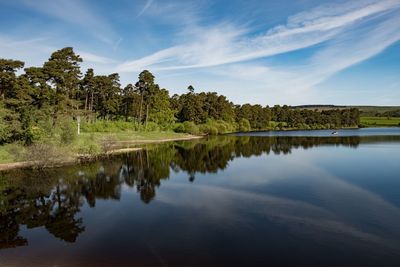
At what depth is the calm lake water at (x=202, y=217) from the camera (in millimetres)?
12805

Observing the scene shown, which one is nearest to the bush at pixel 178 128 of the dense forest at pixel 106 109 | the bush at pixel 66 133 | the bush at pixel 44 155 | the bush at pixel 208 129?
the dense forest at pixel 106 109

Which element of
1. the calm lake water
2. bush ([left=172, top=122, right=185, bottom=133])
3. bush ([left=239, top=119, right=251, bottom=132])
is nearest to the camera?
the calm lake water

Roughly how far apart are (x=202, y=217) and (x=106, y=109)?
7144cm

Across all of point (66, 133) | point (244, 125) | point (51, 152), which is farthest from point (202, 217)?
point (244, 125)

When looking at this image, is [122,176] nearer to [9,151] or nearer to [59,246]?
[9,151]

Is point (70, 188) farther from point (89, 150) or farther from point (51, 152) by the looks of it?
point (89, 150)

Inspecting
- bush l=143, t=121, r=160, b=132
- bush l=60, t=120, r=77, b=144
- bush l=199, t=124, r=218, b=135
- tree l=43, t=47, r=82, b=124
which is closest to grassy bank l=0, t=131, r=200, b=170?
bush l=60, t=120, r=77, b=144

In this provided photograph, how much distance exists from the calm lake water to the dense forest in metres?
10.3

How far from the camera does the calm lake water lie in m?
12.8

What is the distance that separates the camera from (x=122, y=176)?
2978 cm

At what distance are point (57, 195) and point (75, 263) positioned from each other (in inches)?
466

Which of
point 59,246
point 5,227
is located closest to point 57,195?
point 5,227

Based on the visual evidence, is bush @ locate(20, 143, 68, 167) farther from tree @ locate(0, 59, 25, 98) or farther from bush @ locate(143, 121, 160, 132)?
bush @ locate(143, 121, 160, 132)

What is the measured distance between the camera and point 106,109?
277 feet
